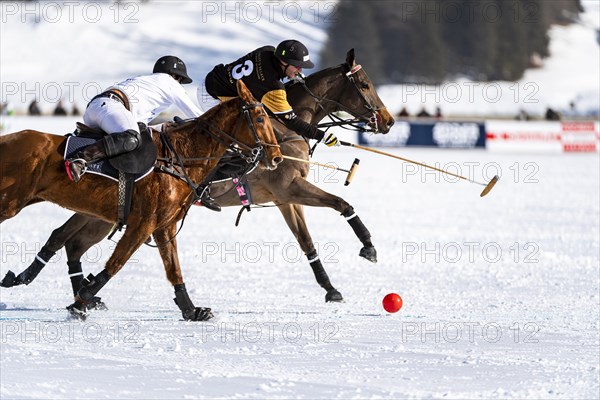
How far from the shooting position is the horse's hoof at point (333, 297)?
9.79m

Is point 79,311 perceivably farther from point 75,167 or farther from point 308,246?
point 308,246

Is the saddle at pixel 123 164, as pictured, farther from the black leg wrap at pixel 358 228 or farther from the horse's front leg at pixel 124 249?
the black leg wrap at pixel 358 228

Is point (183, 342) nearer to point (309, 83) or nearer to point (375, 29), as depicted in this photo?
point (309, 83)

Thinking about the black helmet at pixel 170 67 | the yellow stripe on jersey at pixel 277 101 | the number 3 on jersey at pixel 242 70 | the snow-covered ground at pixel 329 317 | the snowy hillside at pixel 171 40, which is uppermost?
the snowy hillside at pixel 171 40

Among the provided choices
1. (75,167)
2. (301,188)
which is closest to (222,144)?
(75,167)

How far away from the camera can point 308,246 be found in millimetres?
9984

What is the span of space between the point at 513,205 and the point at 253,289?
10.7 metres

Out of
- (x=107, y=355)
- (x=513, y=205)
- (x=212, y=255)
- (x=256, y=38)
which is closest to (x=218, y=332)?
(x=107, y=355)

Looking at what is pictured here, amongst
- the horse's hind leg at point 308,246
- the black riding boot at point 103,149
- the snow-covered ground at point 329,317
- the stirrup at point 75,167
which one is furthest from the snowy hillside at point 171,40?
the stirrup at point 75,167

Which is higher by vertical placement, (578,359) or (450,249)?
(450,249)

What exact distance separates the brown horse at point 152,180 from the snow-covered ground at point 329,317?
55 cm

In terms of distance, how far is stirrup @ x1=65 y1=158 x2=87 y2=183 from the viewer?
765 centimetres

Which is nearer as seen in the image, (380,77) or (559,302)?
(559,302)

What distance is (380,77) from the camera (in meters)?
78.8
